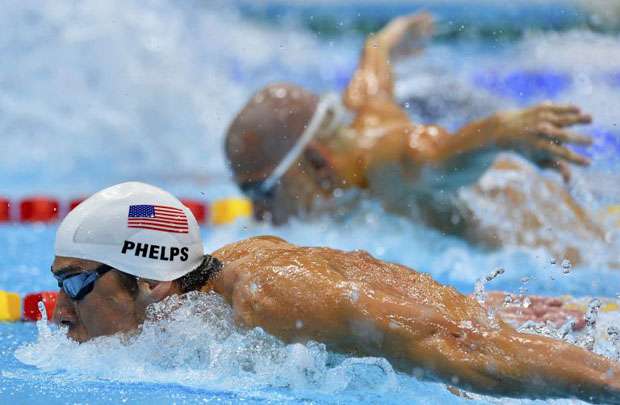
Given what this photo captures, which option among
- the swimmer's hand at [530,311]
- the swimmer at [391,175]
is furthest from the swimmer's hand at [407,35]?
the swimmer's hand at [530,311]

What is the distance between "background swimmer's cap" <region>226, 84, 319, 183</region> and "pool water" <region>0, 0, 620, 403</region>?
41 centimetres

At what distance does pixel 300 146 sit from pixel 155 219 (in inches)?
73.0

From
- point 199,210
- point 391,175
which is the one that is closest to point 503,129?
point 391,175

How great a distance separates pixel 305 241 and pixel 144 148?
119 inches

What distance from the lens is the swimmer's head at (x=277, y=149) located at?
13.4 ft

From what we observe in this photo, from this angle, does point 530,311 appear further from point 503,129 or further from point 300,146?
point 300,146

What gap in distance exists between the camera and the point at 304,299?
209 centimetres

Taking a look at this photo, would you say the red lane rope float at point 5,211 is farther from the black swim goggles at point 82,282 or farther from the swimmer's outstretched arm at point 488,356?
the swimmer's outstretched arm at point 488,356

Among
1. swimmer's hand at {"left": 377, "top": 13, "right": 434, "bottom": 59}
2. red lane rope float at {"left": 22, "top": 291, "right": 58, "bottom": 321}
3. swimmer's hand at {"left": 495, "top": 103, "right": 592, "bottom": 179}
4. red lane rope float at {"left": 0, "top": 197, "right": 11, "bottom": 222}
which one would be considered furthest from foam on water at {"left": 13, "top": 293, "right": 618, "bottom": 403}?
swimmer's hand at {"left": 377, "top": 13, "right": 434, "bottom": 59}

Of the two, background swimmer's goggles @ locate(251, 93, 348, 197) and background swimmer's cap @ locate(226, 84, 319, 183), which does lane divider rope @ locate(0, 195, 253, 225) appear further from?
background swimmer's cap @ locate(226, 84, 319, 183)

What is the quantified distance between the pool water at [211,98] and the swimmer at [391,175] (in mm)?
105

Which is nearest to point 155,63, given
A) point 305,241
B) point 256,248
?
point 305,241

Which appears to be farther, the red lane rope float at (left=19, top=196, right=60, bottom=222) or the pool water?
the red lane rope float at (left=19, top=196, right=60, bottom=222)

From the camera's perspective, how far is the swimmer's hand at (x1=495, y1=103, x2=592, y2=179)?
3549 millimetres
